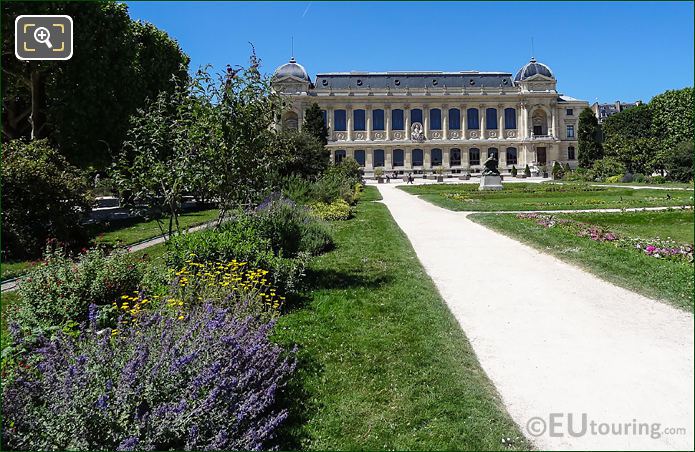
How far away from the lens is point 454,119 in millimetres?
80875

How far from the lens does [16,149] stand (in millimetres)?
11609

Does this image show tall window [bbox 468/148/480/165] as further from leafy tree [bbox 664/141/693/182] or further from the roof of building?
leafy tree [bbox 664/141/693/182]

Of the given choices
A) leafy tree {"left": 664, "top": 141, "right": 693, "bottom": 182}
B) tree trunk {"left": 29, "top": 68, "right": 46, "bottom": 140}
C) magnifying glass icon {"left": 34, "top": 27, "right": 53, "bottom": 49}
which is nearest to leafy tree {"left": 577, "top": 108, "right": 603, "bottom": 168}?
leafy tree {"left": 664, "top": 141, "right": 693, "bottom": 182}

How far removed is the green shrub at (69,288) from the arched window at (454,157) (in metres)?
76.9

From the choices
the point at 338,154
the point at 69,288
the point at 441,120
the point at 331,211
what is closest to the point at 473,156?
the point at 441,120

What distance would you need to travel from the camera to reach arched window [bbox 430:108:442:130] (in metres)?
80.9

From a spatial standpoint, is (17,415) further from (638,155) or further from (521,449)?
(638,155)

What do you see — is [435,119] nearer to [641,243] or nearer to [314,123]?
[314,123]

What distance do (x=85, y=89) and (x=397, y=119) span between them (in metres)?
65.5

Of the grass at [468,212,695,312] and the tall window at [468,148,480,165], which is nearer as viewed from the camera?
the grass at [468,212,695,312]

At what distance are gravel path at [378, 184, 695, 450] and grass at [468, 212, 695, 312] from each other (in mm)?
322

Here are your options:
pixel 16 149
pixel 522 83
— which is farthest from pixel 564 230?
pixel 522 83

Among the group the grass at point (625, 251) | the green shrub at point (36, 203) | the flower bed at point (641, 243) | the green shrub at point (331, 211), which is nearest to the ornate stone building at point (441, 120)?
the green shrub at point (331, 211)

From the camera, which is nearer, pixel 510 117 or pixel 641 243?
pixel 641 243
